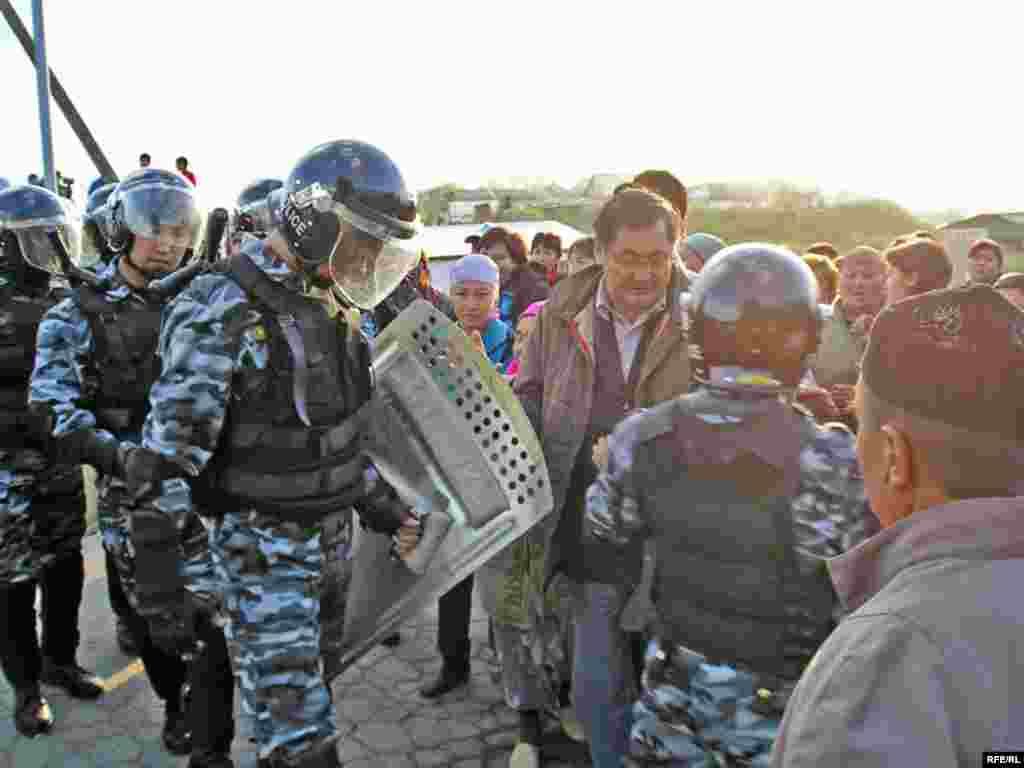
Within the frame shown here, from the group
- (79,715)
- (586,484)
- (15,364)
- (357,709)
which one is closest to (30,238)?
(15,364)

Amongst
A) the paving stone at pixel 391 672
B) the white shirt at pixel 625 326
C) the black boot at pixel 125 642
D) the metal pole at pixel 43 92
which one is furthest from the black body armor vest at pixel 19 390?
the metal pole at pixel 43 92

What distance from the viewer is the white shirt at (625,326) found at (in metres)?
2.73

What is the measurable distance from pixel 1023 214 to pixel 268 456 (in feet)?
52.9

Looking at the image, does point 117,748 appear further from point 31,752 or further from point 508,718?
point 508,718

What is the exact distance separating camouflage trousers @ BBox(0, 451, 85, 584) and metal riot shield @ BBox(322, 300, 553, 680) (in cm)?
157

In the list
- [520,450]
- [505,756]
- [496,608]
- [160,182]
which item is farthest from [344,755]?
[160,182]

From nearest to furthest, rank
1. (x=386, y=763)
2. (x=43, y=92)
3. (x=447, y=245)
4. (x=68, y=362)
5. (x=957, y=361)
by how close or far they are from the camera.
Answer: (x=957, y=361), (x=68, y=362), (x=386, y=763), (x=43, y=92), (x=447, y=245)

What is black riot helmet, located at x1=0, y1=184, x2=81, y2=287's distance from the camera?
3.49 meters

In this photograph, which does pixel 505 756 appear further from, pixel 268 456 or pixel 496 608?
pixel 268 456

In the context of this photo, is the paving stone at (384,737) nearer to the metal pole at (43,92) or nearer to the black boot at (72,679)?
the black boot at (72,679)

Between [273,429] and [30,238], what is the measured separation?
6.59 ft

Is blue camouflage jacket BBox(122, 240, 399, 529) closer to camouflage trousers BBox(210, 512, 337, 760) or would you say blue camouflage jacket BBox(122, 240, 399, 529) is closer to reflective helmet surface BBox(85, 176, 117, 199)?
camouflage trousers BBox(210, 512, 337, 760)

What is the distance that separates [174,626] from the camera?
2365 millimetres

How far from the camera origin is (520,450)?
2.67 m
